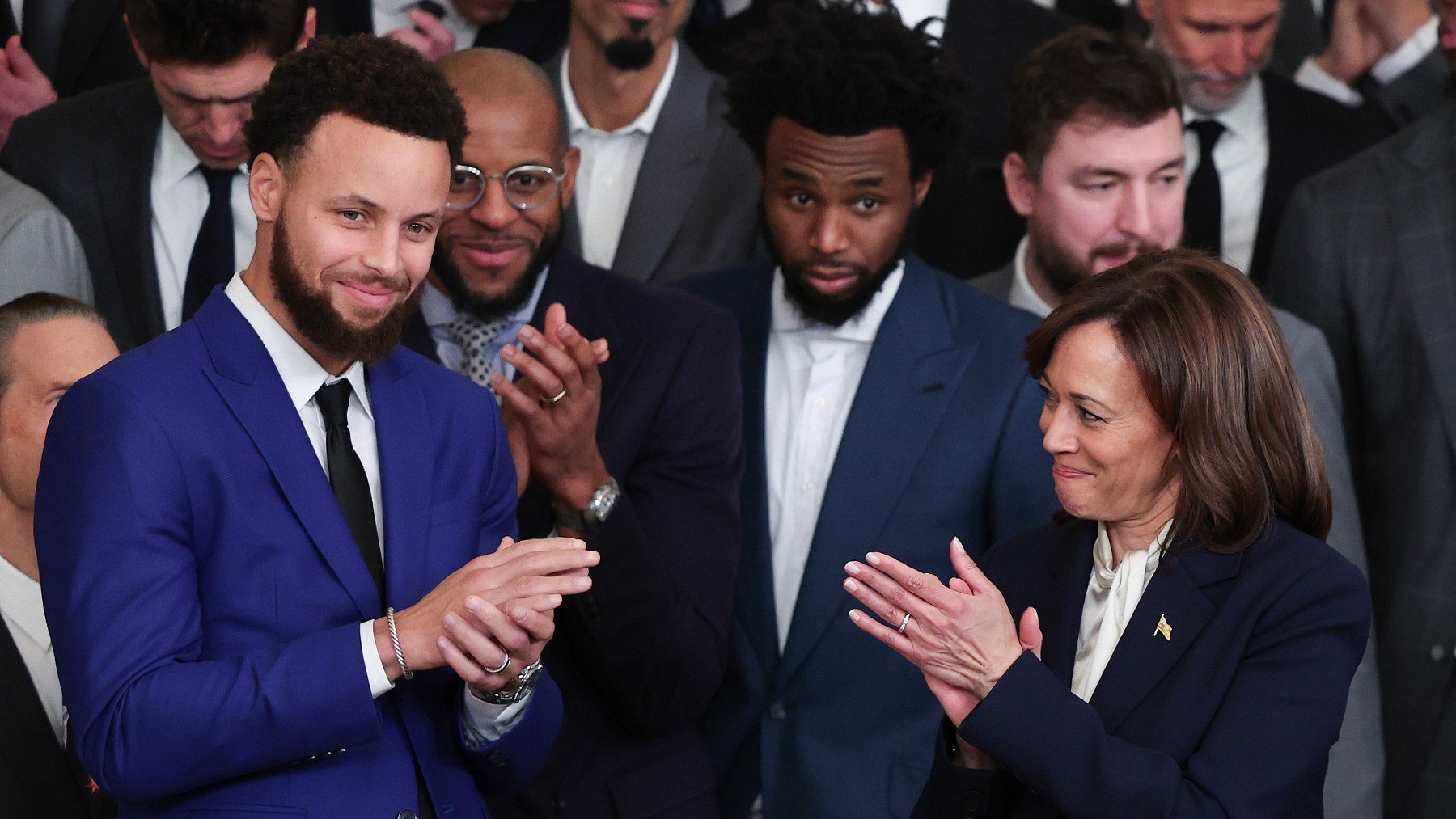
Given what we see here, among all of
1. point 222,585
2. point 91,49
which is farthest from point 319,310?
point 91,49

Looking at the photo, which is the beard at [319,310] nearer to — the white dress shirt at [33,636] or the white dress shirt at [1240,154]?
the white dress shirt at [33,636]

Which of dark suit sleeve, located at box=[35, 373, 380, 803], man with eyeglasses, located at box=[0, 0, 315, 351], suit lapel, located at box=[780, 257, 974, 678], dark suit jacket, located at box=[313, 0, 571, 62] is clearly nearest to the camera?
dark suit sleeve, located at box=[35, 373, 380, 803]

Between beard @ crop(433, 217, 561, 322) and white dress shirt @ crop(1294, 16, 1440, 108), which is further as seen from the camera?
white dress shirt @ crop(1294, 16, 1440, 108)

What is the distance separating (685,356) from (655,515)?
1.07ft

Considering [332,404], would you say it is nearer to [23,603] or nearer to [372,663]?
[372,663]

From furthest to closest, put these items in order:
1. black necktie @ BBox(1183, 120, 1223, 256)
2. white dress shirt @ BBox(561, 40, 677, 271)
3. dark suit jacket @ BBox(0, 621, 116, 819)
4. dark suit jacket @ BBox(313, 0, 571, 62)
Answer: dark suit jacket @ BBox(313, 0, 571, 62)
black necktie @ BBox(1183, 120, 1223, 256)
white dress shirt @ BBox(561, 40, 677, 271)
dark suit jacket @ BBox(0, 621, 116, 819)

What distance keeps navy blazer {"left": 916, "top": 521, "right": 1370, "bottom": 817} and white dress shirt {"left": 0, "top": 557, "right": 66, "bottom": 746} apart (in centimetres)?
164

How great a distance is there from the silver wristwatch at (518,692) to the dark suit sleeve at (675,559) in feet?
1.94

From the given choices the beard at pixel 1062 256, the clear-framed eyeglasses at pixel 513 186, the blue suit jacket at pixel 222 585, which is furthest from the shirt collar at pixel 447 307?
the beard at pixel 1062 256

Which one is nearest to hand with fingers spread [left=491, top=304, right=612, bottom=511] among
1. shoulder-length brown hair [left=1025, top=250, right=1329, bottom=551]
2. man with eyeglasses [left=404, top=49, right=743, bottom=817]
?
man with eyeglasses [left=404, top=49, right=743, bottom=817]

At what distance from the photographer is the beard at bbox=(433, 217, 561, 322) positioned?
3.53m

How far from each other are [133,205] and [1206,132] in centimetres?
277

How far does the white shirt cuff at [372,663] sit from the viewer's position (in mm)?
2385

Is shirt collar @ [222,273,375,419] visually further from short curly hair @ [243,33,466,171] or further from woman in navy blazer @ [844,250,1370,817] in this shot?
woman in navy blazer @ [844,250,1370,817]
